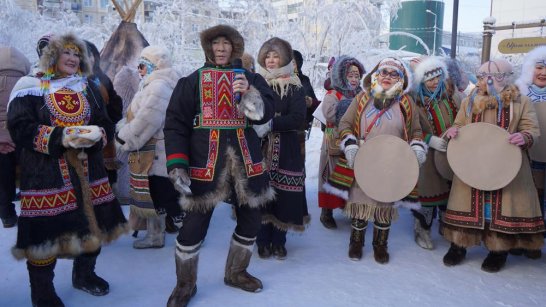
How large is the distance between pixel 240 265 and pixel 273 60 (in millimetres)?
1685

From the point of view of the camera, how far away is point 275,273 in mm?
3561

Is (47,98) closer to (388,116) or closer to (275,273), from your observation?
(275,273)

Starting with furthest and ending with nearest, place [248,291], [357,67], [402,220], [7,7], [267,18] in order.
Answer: [7,7] < [267,18] < [402,220] < [357,67] < [248,291]

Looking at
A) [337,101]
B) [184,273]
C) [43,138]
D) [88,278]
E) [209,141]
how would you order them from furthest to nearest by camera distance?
1. [337,101]
2. [88,278]
3. [184,273]
4. [209,141]
5. [43,138]

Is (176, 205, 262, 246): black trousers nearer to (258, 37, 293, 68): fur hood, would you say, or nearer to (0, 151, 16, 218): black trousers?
(258, 37, 293, 68): fur hood

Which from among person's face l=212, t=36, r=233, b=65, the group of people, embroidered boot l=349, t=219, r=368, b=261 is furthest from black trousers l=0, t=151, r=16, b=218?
embroidered boot l=349, t=219, r=368, b=261

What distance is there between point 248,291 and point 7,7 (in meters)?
20.2

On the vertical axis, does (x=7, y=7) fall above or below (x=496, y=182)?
above

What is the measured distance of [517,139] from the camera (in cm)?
335

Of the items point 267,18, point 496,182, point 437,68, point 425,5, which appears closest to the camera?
point 496,182

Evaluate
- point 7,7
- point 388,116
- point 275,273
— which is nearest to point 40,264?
point 275,273

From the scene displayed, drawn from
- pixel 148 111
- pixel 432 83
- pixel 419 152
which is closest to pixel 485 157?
pixel 419 152

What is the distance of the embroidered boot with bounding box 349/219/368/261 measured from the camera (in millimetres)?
3873

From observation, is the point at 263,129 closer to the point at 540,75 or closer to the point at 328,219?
the point at 328,219
